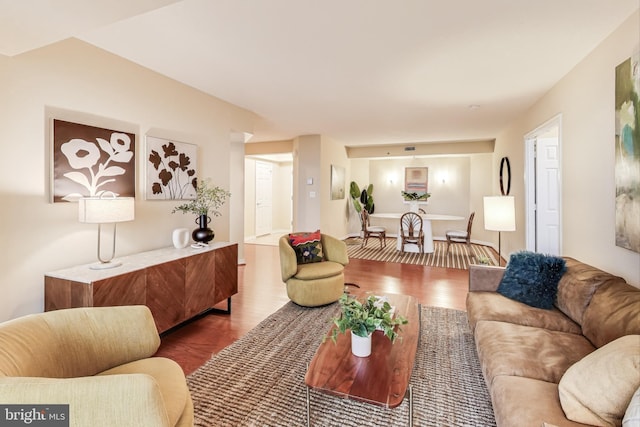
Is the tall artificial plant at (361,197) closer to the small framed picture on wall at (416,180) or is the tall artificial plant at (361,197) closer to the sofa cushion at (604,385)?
the small framed picture on wall at (416,180)

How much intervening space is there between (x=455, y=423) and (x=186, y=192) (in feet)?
10.6

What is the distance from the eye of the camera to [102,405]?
98cm

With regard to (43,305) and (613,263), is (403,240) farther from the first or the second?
(43,305)

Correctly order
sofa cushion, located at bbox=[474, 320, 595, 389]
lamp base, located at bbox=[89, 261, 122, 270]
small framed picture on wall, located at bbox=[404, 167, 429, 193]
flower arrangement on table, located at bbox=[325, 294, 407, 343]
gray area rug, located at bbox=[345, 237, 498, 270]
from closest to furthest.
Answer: sofa cushion, located at bbox=[474, 320, 595, 389], flower arrangement on table, located at bbox=[325, 294, 407, 343], lamp base, located at bbox=[89, 261, 122, 270], gray area rug, located at bbox=[345, 237, 498, 270], small framed picture on wall, located at bbox=[404, 167, 429, 193]

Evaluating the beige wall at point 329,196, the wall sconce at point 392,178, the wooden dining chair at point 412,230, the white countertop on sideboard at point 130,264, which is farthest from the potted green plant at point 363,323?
the wall sconce at point 392,178

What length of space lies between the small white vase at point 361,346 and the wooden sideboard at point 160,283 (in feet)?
5.49

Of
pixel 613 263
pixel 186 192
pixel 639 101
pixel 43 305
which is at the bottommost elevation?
pixel 43 305

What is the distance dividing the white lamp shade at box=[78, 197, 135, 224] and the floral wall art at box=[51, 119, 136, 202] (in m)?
0.28

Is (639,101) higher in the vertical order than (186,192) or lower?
higher

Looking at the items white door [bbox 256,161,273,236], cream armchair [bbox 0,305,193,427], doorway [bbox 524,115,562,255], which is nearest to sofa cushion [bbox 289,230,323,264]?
cream armchair [bbox 0,305,193,427]

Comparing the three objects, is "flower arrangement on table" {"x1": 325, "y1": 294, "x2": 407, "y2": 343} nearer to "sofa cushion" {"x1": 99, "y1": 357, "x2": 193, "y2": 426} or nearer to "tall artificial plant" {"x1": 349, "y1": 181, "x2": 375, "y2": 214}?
"sofa cushion" {"x1": 99, "y1": 357, "x2": 193, "y2": 426}

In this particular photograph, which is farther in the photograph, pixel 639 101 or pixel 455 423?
pixel 639 101

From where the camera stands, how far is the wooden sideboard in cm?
210

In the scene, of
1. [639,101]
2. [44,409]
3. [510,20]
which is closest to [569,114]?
[639,101]
